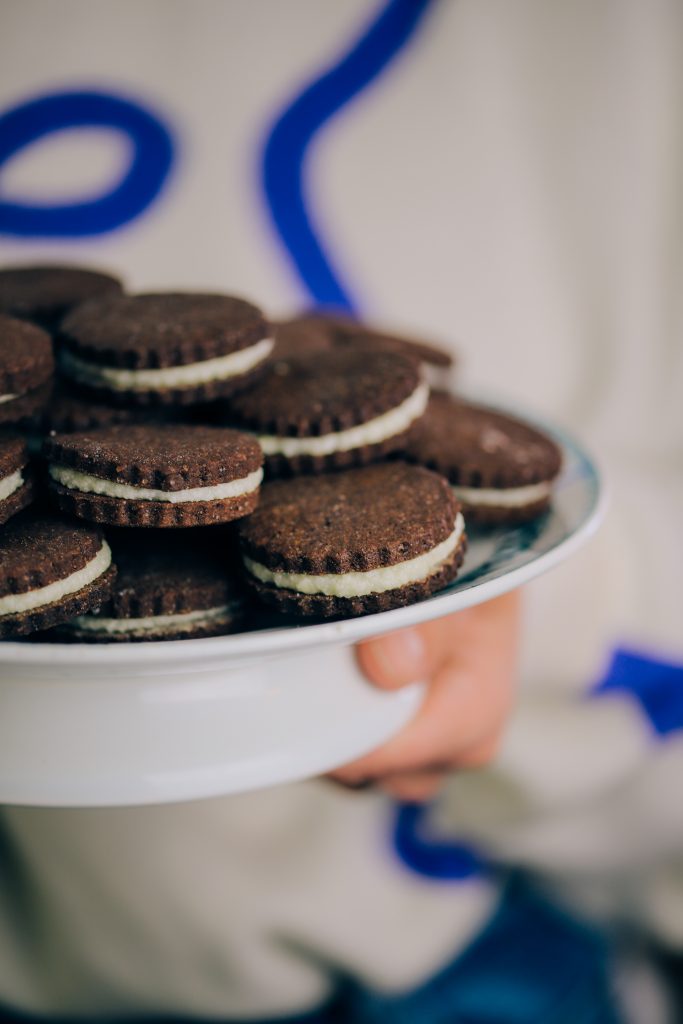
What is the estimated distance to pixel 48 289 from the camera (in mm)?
1560

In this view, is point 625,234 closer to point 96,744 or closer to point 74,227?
point 74,227

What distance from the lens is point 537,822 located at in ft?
6.50

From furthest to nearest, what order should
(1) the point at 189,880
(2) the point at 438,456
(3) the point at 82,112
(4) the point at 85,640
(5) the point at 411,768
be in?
(3) the point at 82,112 → (1) the point at 189,880 → (5) the point at 411,768 → (2) the point at 438,456 → (4) the point at 85,640

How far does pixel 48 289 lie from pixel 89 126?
86 centimetres

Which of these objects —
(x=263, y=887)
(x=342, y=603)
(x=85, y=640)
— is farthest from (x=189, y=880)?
(x=342, y=603)

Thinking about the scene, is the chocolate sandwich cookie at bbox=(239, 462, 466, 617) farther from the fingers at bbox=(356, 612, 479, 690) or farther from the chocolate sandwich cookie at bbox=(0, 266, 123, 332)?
the chocolate sandwich cookie at bbox=(0, 266, 123, 332)

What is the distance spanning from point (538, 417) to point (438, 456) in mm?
377

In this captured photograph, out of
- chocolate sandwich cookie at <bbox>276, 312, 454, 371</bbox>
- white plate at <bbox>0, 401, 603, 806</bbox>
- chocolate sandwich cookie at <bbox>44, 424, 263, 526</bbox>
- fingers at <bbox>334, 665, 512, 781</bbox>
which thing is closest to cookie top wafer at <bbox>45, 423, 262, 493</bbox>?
chocolate sandwich cookie at <bbox>44, 424, 263, 526</bbox>

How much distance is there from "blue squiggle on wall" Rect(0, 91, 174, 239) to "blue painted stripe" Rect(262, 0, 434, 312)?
30 centimetres

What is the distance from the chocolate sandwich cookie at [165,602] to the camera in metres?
1.10

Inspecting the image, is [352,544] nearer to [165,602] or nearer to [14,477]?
[165,602]

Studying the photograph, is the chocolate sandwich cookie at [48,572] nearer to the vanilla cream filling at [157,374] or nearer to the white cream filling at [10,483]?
the white cream filling at [10,483]

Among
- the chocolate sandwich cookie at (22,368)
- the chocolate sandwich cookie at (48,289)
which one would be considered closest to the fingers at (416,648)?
the chocolate sandwich cookie at (22,368)

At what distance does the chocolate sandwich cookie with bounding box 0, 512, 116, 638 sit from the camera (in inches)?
37.8
